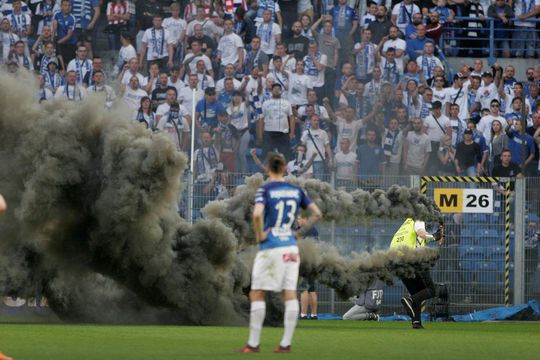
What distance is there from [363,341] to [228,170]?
11883 mm

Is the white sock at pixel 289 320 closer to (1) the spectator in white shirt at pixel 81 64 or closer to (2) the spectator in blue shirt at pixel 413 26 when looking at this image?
(1) the spectator in white shirt at pixel 81 64

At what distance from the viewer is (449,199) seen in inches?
1037

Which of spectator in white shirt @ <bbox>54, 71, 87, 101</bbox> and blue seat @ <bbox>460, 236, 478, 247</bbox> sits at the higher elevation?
spectator in white shirt @ <bbox>54, 71, 87, 101</bbox>

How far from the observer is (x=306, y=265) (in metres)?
21.7

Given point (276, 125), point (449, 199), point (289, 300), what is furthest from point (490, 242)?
point (289, 300)

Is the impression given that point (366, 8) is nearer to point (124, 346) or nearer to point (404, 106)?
point (404, 106)

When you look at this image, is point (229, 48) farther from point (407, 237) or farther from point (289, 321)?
point (289, 321)

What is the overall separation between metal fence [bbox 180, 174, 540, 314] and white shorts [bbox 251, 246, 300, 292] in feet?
39.6

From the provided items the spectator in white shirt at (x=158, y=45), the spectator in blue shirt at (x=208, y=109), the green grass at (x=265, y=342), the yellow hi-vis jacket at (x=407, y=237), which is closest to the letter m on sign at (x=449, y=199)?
the yellow hi-vis jacket at (x=407, y=237)

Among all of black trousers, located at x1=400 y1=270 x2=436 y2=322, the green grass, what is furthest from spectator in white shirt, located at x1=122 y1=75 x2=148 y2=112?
black trousers, located at x1=400 y1=270 x2=436 y2=322

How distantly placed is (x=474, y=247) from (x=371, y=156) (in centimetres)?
378

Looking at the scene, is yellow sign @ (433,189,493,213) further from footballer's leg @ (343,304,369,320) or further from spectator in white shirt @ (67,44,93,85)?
spectator in white shirt @ (67,44,93,85)

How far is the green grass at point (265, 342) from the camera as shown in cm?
1385

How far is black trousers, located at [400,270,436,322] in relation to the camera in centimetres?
2180
